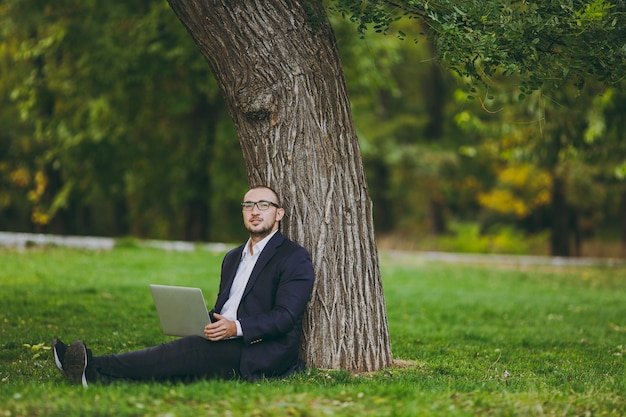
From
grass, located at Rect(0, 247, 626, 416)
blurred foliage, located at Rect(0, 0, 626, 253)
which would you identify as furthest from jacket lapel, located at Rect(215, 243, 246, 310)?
blurred foliage, located at Rect(0, 0, 626, 253)

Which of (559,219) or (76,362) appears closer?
(76,362)

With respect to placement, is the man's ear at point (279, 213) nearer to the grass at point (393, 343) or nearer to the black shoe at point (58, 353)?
the grass at point (393, 343)

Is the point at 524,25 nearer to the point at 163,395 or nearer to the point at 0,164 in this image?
the point at 163,395

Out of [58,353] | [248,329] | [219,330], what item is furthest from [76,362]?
[248,329]

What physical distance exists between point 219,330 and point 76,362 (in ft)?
3.35

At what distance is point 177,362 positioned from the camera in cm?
661

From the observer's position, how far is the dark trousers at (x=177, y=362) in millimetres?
6531

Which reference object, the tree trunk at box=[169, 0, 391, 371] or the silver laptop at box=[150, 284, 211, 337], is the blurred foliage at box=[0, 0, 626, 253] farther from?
the silver laptop at box=[150, 284, 211, 337]

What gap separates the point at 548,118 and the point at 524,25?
12.3 m

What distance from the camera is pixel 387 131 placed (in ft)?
102

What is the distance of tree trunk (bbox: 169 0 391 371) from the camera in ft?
24.2

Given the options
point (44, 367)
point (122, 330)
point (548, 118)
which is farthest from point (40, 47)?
point (44, 367)

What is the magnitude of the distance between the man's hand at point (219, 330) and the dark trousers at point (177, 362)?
0.14 m

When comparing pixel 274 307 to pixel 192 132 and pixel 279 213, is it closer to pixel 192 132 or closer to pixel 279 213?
pixel 279 213
